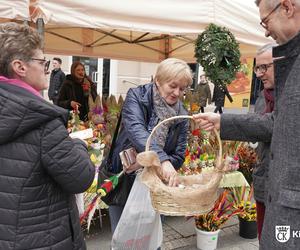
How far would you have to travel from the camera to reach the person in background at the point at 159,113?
1774mm

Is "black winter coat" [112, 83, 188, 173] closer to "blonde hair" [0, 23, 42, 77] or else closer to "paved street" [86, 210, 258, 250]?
"blonde hair" [0, 23, 42, 77]

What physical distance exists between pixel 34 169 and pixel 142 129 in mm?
664

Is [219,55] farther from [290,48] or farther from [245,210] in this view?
[290,48]

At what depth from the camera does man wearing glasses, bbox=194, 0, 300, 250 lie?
3.54 ft

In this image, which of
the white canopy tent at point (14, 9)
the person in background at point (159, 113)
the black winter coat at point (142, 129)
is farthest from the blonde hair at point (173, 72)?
the white canopy tent at point (14, 9)

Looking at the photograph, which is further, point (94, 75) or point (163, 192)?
point (94, 75)

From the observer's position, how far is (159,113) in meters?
1.84

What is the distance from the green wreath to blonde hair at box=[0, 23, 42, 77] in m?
1.90

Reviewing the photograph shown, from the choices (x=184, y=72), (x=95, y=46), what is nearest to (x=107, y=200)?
(x=184, y=72)

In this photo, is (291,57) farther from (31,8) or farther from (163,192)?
(31,8)

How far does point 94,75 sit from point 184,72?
814 cm

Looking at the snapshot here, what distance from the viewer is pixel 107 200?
200 cm

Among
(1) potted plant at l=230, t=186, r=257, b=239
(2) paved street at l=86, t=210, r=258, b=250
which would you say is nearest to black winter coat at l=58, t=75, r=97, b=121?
(2) paved street at l=86, t=210, r=258, b=250

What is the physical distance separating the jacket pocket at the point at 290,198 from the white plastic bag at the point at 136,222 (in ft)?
2.99
